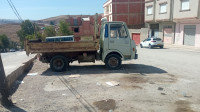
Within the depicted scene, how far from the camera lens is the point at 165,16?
2816 centimetres

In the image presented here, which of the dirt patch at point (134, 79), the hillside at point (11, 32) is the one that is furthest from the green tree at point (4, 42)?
the dirt patch at point (134, 79)

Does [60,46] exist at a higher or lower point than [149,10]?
lower

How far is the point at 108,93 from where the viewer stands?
5992mm

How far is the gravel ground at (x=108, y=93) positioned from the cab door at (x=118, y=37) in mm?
1450

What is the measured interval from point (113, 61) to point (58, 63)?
2937mm

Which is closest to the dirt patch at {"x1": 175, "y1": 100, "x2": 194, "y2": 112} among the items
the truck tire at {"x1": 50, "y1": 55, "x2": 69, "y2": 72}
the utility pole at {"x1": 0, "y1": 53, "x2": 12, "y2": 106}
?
the utility pole at {"x1": 0, "y1": 53, "x2": 12, "y2": 106}

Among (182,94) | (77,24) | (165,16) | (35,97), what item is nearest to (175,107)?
(182,94)

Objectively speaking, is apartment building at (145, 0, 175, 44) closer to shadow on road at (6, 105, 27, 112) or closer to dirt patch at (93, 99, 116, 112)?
dirt patch at (93, 99, 116, 112)

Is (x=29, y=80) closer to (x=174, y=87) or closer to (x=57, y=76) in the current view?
(x=57, y=76)

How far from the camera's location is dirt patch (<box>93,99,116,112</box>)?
4.87 metres

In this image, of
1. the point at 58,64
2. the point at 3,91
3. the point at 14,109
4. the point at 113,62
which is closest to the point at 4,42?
the point at 58,64

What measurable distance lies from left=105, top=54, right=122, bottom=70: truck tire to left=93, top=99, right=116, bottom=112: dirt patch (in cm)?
410

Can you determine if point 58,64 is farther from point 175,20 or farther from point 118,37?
point 175,20

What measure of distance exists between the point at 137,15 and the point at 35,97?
42.0 metres
